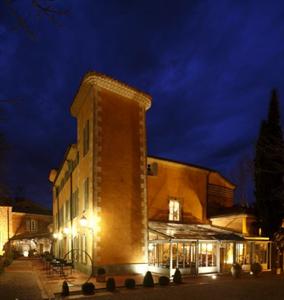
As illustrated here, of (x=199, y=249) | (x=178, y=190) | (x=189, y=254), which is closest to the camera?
(x=189, y=254)

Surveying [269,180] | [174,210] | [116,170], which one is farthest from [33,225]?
[269,180]

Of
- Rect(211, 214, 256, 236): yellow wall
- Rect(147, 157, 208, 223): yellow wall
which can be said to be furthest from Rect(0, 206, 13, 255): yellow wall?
Rect(211, 214, 256, 236): yellow wall

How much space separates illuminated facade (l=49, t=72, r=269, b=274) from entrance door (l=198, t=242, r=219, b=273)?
2.3 inches

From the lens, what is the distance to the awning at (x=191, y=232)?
2247 cm

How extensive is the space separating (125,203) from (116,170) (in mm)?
1884

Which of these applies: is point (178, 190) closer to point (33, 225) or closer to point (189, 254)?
point (189, 254)

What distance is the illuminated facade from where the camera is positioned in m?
20.4

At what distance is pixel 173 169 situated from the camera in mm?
27562

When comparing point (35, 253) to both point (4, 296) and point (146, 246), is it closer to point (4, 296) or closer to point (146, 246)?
point (146, 246)

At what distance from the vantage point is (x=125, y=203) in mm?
21375

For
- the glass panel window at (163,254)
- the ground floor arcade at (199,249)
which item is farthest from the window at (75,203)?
Result: the glass panel window at (163,254)

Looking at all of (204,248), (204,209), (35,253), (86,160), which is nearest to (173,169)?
(204,209)

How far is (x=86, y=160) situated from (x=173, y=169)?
25.4 ft

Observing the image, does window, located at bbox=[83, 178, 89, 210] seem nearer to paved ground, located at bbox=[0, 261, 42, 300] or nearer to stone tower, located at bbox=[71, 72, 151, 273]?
stone tower, located at bbox=[71, 72, 151, 273]
